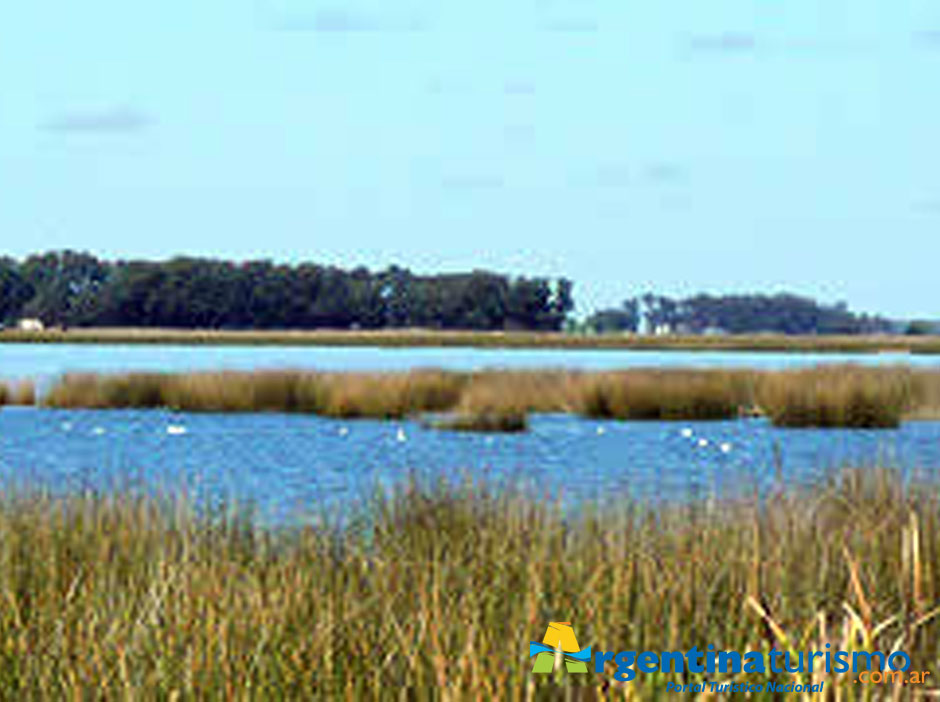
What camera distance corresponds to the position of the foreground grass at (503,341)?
276 ft

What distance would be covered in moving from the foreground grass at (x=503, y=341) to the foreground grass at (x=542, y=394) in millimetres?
53914

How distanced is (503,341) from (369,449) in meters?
74.1

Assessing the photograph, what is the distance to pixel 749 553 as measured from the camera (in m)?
6.16

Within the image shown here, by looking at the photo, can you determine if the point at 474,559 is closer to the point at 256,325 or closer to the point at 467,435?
the point at 467,435

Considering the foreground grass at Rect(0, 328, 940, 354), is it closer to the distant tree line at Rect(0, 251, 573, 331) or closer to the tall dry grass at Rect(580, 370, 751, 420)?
the distant tree line at Rect(0, 251, 573, 331)

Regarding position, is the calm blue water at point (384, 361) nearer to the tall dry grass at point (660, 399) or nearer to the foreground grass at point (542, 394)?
the foreground grass at point (542, 394)

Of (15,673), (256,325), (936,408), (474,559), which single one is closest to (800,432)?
(936,408)

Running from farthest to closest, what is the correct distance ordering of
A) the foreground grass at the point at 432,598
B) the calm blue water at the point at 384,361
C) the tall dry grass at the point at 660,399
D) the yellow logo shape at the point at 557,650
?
the calm blue water at the point at 384,361, the tall dry grass at the point at 660,399, the foreground grass at the point at 432,598, the yellow logo shape at the point at 557,650

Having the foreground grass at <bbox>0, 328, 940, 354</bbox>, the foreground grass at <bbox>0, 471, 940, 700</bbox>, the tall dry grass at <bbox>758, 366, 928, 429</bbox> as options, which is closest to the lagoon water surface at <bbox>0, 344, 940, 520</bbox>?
the tall dry grass at <bbox>758, 366, 928, 429</bbox>

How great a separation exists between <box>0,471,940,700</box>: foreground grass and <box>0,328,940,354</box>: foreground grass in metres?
75.5

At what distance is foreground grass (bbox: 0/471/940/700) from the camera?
4590mm

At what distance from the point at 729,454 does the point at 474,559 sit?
14.1 m

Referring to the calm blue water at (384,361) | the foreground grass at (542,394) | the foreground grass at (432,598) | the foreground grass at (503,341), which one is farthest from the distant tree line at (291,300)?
the foreground grass at (432,598)

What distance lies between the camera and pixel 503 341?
94812 mm
